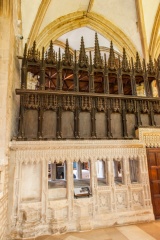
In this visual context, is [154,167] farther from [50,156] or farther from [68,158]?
[50,156]

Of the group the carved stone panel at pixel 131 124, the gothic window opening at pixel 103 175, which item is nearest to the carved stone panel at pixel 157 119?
the carved stone panel at pixel 131 124

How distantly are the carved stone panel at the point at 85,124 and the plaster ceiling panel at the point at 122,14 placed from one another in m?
5.52

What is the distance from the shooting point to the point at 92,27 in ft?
29.2

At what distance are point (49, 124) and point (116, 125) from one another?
6.80 feet

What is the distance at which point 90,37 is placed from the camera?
989 cm

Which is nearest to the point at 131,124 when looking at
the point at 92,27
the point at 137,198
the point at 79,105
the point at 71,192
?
the point at 79,105

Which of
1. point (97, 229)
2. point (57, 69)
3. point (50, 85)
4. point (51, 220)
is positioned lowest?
point (97, 229)

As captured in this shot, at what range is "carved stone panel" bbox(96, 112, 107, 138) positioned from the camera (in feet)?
16.2

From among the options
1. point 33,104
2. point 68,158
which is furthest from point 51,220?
point 33,104

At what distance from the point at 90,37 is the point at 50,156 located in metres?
8.38

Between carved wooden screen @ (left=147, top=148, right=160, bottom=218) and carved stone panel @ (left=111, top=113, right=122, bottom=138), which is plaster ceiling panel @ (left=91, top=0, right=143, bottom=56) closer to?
carved stone panel @ (left=111, top=113, right=122, bottom=138)

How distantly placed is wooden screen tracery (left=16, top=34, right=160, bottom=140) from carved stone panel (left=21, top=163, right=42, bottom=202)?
784 millimetres

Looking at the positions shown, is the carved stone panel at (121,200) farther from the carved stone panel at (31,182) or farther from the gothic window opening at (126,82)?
→ the gothic window opening at (126,82)

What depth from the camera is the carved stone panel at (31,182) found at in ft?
13.3
